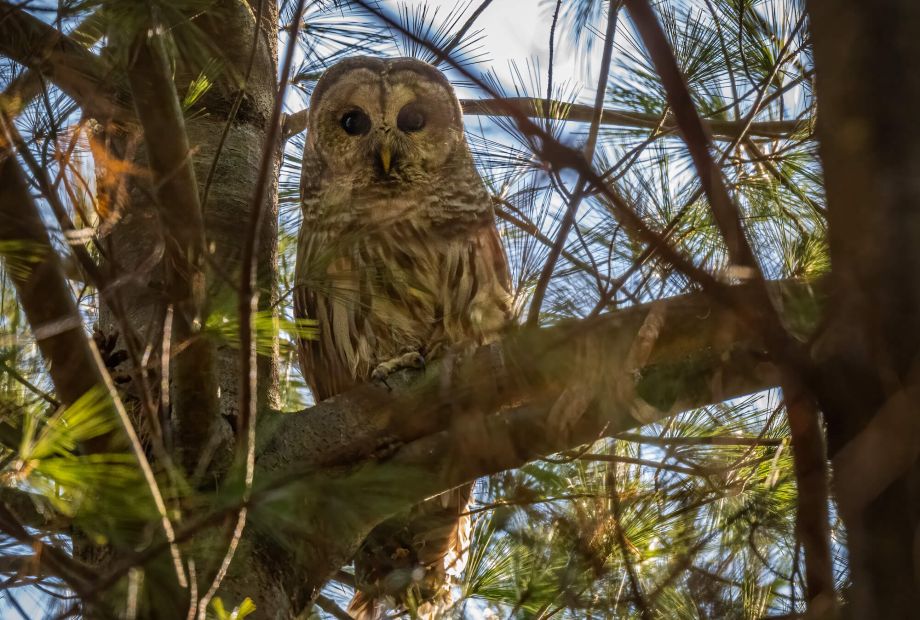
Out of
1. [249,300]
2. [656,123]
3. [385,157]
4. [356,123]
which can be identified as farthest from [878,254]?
[356,123]

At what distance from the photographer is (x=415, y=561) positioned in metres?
3.40

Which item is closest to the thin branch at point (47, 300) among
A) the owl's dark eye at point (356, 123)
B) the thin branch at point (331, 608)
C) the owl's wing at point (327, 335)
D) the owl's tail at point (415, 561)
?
the owl's tail at point (415, 561)

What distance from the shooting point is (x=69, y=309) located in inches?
80.3

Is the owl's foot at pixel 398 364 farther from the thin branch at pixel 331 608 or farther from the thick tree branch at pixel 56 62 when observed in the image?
the thick tree branch at pixel 56 62

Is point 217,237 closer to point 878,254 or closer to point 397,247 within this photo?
point 397,247

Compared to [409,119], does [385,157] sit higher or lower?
lower

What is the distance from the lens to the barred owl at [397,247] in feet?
11.3

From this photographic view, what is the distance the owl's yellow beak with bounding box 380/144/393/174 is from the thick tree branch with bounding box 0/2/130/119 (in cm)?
201

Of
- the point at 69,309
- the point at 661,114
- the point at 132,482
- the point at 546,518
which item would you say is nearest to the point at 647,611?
the point at 546,518

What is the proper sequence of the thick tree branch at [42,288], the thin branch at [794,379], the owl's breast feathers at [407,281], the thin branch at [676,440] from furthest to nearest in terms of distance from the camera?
the owl's breast feathers at [407,281], the thin branch at [676,440], the thick tree branch at [42,288], the thin branch at [794,379]

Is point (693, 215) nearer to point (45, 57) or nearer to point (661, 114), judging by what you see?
point (661, 114)

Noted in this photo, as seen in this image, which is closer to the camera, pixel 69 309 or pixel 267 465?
pixel 69 309

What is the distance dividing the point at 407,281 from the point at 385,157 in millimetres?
700

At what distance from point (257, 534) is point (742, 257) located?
5.05 feet
